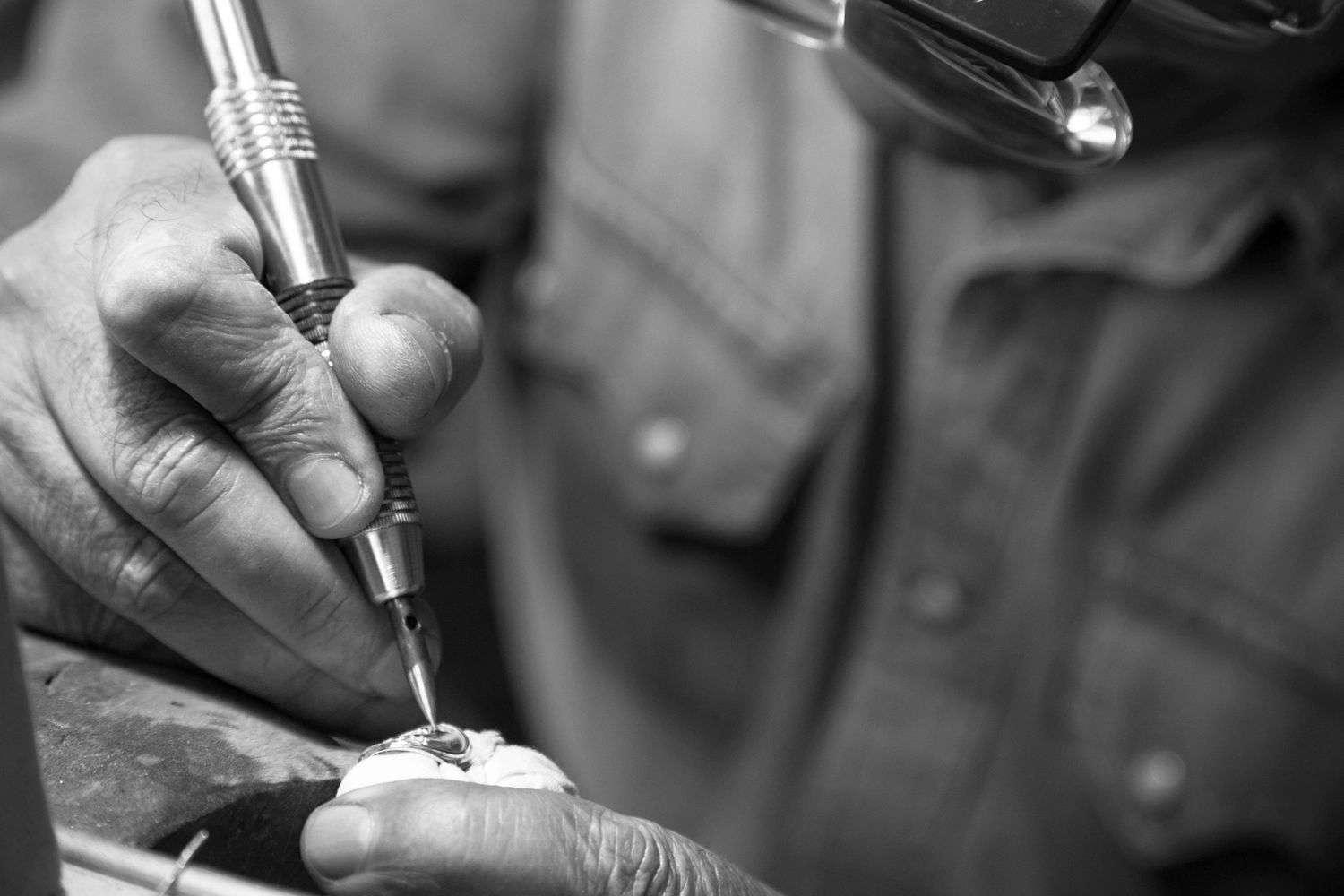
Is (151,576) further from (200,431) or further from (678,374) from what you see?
(678,374)

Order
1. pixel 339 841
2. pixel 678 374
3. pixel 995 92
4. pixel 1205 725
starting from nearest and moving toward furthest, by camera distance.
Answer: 1. pixel 339 841
2. pixel 995 92
3. pixel 1205 725
4. pixel 678 374

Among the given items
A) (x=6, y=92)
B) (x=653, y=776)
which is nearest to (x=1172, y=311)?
(x=653, y=776)

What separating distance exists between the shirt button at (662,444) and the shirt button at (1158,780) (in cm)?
39

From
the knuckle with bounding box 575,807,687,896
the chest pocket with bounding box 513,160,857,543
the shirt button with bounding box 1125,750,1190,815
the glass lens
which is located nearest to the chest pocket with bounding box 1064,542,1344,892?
the shirt button with bounding box 1125,750,1190,815

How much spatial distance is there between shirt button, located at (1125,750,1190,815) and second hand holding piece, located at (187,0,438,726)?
0.61 metres

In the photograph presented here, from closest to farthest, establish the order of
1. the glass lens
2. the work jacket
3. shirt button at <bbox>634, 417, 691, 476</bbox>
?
the glass lens
the work jacket
shirt button at <bbox>634, 417, 691, 476</bbox>

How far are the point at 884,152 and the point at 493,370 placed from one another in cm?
39

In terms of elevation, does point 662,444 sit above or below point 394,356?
below

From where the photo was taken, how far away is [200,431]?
40 cm

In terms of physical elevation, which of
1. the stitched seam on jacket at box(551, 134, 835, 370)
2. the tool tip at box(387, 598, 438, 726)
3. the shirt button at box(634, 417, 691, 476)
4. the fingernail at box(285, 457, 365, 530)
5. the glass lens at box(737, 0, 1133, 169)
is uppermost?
the glass lens at box(737, 0, 1133, 169)

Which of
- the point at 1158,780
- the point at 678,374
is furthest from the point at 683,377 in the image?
the point at 1158,780

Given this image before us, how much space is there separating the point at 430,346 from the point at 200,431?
0.26 ft

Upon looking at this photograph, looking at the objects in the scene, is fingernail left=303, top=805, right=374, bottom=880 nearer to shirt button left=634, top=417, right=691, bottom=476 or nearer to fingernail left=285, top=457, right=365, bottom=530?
fingernail left=285, top=457, right=365, bottom=530

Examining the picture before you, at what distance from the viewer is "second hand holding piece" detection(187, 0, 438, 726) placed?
1.35 ft
